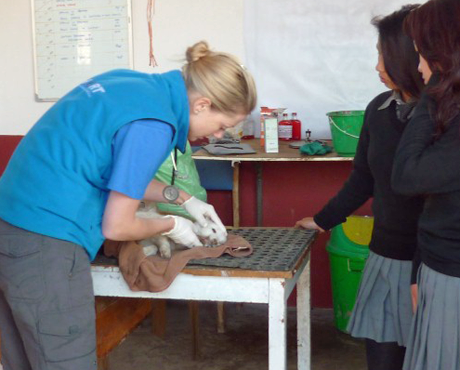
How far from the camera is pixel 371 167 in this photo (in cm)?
176

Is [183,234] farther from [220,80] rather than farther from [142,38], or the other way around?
[142,38]

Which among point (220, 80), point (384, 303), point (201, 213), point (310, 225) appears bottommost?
point (384, 303)

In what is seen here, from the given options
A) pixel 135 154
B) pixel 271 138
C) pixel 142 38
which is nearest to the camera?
pixel 135 154

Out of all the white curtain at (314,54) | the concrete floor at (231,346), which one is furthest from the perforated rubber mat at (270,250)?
the white curtain at (314,54)

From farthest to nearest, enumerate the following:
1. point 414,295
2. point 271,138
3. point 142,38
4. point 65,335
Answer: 1. point 142,38
2. point 271,138
3. point 414,295
4. point 65,335

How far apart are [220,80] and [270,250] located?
55 centimetres

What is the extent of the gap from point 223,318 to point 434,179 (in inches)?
77.0

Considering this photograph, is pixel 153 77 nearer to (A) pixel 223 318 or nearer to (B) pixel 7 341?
(B) pixel 7 341

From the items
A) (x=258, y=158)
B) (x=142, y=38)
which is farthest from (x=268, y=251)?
(x=142, y=38)

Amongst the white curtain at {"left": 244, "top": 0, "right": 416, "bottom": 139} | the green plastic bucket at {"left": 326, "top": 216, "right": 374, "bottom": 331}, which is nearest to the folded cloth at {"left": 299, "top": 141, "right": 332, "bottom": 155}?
the green plastic bucket at {"left": 326, "top": 216, "right": 374, "bottom": 331}

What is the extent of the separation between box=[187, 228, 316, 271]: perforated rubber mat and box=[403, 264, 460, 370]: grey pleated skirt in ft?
1.08

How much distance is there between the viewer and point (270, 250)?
5.94 feet

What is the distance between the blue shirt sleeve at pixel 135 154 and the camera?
1.36 m

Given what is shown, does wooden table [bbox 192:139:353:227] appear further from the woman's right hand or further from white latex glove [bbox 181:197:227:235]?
white latex glove [bbox 181:197:227:235]
